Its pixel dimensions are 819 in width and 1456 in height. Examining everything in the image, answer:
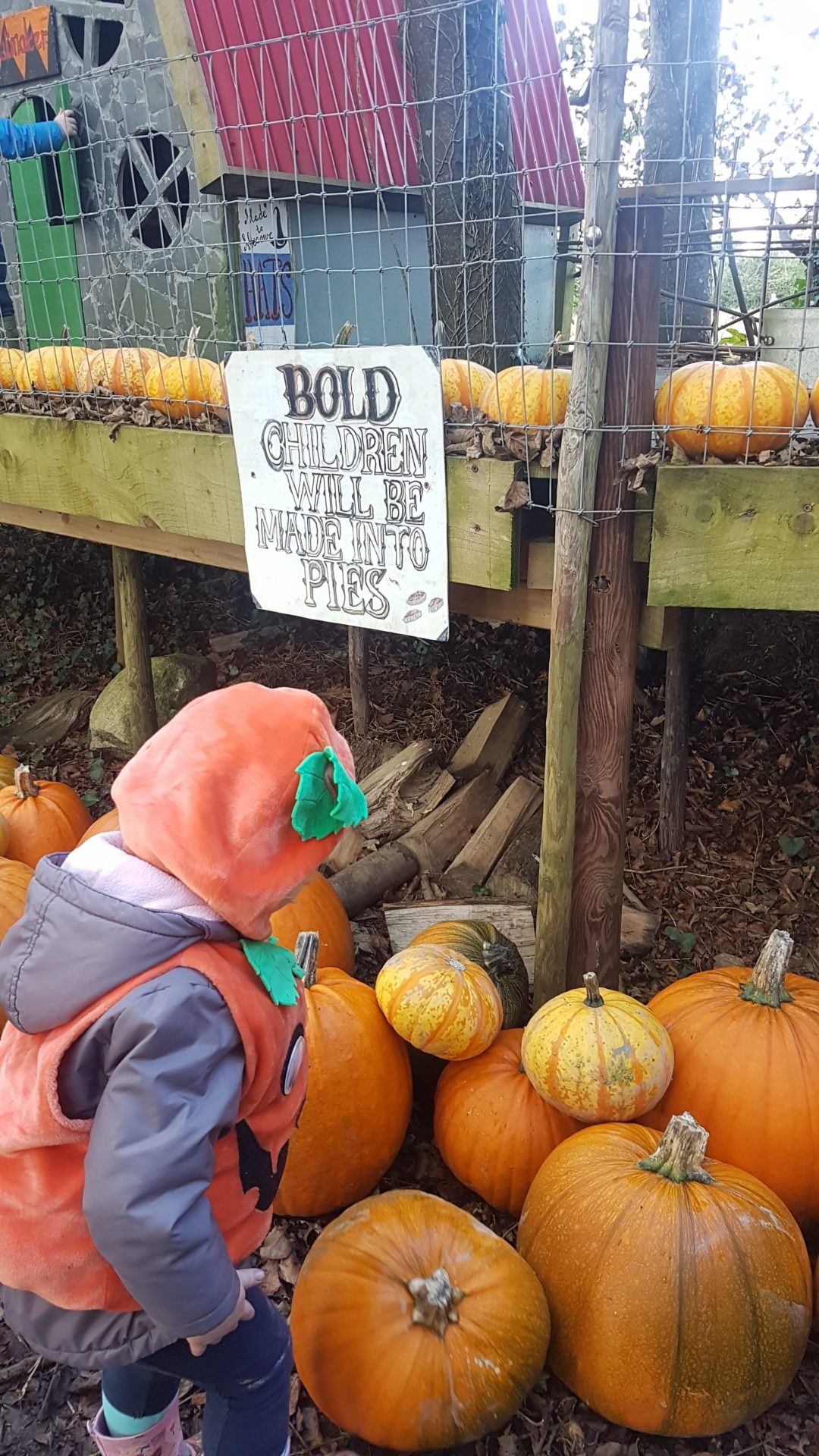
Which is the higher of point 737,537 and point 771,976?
point 737,537

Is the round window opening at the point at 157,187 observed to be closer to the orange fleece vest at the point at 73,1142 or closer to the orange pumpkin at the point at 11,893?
the orange pumpkin at the point at 11,893

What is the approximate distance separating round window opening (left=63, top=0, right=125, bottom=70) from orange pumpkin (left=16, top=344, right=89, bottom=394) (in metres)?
5.28

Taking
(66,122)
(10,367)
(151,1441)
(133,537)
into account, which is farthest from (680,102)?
(151,1441)

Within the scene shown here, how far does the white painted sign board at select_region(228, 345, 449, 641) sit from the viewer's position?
107 inches

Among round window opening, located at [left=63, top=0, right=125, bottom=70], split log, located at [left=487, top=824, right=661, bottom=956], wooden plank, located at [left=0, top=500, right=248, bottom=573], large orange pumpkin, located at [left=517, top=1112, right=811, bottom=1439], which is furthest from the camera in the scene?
round window opening, located at [left=63, top=0, right=125, bottom=70]

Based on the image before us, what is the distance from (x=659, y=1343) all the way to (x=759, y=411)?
2.19 meters

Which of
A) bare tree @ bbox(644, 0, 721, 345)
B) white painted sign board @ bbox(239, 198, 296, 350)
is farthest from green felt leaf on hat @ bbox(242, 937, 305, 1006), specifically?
bare tree @ bbox(644, 0, 721, 345)

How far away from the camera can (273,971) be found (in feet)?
5.17

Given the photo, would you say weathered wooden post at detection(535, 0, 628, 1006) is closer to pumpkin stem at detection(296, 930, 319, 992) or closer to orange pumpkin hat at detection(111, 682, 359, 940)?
pumpkin stem at detection(296, 930, 319, 992)

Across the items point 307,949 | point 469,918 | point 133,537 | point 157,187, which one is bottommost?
point 469,918

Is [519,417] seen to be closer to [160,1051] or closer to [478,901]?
[478,901]

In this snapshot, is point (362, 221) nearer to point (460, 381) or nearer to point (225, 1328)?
point (460, 381)

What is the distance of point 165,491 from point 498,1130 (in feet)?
8.35

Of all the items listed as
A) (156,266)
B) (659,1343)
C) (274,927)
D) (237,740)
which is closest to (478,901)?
(274,927)
